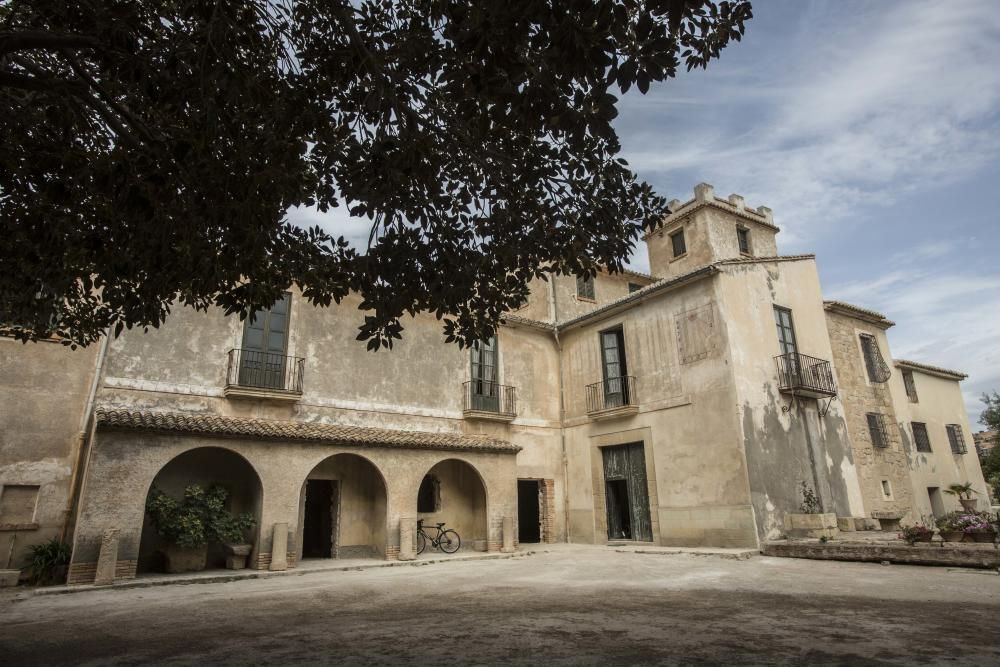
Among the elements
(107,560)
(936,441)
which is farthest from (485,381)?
(936,441)

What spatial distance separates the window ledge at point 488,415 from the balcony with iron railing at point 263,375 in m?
4.76

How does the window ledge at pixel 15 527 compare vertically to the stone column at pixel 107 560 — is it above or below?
above

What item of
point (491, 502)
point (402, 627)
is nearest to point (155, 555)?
point (491, 502)

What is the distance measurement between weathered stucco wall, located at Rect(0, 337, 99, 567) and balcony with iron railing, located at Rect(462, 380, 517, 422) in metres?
8.89

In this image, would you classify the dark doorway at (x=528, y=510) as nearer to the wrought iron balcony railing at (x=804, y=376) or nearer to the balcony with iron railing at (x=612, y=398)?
the balcony with iron railing at (x=612, y=398)

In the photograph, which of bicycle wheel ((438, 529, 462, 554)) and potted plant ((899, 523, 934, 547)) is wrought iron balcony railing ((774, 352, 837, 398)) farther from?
bicycle wheel ((438, 529, 462, 554))

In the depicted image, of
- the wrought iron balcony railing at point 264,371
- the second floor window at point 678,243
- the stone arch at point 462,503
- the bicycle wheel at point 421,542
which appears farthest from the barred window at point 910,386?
the wrought iron balcony railing at point 264,371

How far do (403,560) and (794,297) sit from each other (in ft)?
41.2

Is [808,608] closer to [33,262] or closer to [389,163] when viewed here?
[389,163]

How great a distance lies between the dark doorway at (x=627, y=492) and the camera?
1582 centimetres

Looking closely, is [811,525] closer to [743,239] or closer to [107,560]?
[743,239]

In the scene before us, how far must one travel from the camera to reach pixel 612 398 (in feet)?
57.2

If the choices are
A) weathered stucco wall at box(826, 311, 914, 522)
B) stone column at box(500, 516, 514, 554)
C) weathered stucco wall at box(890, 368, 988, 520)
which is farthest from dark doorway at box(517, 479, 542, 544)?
weathered stucco wall at box(890, 368, 988, 520)

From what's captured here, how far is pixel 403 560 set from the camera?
13125 millimetres
